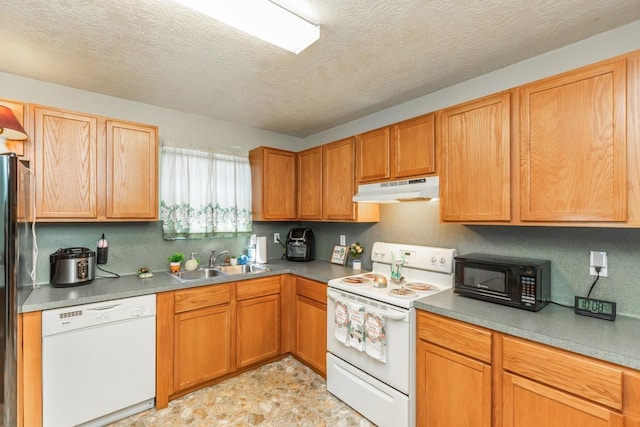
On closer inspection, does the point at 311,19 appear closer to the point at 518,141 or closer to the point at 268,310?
the point at 518,141

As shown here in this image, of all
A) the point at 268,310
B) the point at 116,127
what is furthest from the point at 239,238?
the point at 116,127

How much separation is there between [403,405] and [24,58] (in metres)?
3.37

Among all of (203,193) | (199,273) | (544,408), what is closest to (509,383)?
(544,408)

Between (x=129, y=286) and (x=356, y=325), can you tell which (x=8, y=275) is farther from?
→ (x=356, y=325)

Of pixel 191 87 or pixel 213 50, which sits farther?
pixel 191 87

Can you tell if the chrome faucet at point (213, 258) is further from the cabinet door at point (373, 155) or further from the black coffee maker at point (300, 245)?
the cabinet door at point (373, 155)

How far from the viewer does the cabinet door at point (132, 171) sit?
91.7 inches

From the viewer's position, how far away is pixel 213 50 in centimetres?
184

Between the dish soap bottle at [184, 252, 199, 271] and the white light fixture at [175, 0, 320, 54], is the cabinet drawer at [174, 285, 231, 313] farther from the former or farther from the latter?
the white light fixture at [175, 0, 320, 54]

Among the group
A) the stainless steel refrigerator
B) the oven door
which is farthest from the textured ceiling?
the oven door

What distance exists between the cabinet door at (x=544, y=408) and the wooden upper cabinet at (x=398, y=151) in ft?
4.58

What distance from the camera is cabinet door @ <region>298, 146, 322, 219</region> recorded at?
316cm

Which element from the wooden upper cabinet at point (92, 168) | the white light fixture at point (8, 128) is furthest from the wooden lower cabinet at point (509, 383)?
the white light fixture at point (8, 128)

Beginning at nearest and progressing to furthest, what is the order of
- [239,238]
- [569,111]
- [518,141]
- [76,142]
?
[569,111], [518,141], [76,142], [239,238]
